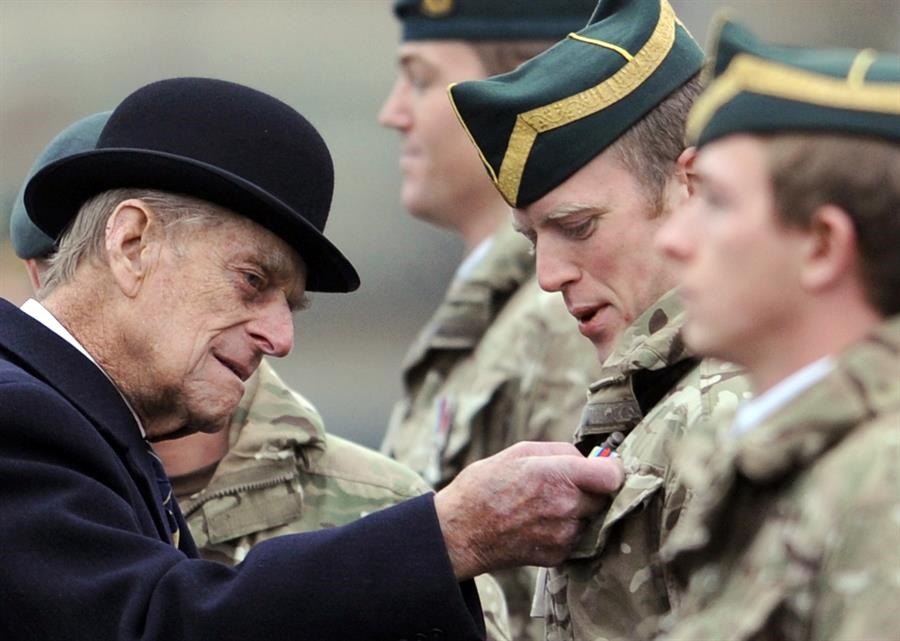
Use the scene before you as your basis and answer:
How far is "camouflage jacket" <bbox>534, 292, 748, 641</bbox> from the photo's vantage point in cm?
312

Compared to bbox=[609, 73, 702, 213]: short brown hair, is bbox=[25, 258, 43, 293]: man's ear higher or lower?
lower

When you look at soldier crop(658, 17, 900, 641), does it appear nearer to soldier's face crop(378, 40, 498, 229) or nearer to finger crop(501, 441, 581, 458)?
finger crop(501, 441, 581, 458)

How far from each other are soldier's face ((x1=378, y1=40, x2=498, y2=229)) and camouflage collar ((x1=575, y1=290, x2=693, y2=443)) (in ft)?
11.4

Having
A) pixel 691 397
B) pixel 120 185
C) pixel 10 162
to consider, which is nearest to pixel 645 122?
pixel 691 397

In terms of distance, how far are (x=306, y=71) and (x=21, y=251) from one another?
29.2ft

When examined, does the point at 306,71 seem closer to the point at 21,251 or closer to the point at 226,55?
the point at 226,55

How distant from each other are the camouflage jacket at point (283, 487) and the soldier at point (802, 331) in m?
1.97

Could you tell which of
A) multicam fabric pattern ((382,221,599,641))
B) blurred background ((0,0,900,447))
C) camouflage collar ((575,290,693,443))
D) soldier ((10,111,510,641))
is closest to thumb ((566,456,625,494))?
camouflage collar ((575,290,693,443))

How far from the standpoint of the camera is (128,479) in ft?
11.4

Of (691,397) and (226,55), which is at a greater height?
(691,397)

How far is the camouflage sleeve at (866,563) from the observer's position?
2.15 m

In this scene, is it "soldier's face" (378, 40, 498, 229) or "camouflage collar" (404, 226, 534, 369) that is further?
"soldier's face" (378, 40, 498, 229)

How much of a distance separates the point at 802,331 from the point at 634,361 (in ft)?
3.33

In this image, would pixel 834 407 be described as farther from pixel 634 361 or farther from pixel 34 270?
pixel 34 270
